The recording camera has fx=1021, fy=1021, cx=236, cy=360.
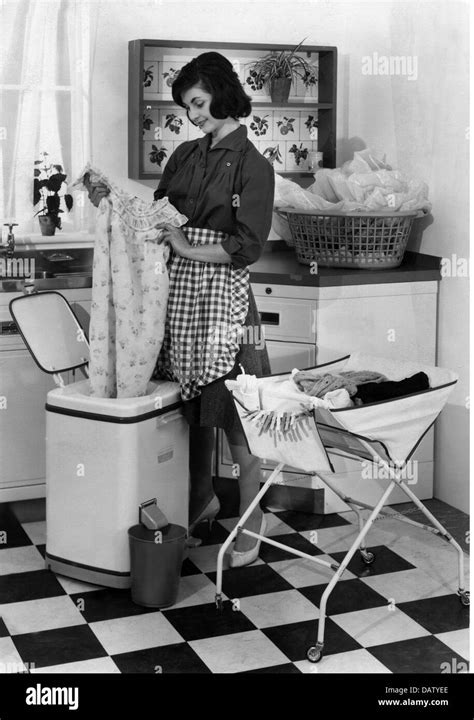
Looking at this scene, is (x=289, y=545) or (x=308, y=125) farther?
(x=308, y=125)

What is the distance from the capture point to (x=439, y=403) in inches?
121

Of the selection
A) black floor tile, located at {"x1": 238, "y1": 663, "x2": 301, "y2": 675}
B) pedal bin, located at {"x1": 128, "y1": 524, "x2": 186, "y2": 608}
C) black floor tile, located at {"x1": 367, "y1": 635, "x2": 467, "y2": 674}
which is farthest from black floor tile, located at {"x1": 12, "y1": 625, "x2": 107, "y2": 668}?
black floor tile, located at {"x1": 367, "y1": 635, "x2": 467, "y2": 674}

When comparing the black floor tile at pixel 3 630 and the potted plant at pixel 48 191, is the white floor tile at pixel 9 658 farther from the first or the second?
the potted plant at pixel 48 191

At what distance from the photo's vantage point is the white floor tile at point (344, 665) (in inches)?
114

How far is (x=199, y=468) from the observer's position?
377 centimetres

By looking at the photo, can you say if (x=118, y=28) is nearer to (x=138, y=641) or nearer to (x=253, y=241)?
(x=253, y=241)

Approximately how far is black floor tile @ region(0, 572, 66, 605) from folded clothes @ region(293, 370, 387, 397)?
105cm

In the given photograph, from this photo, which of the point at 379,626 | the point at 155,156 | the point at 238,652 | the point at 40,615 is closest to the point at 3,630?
the point at 40,615

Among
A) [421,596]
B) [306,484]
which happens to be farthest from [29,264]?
[421,596]

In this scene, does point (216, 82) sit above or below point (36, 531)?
above

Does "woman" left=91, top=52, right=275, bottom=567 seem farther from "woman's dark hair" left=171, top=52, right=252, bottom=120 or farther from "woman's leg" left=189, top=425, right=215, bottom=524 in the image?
"woman's leg" left=189, top=425, right=215, bottom=524

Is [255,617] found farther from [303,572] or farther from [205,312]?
[205,312]

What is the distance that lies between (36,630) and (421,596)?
4.09 ft

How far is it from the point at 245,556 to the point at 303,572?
209mm
